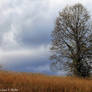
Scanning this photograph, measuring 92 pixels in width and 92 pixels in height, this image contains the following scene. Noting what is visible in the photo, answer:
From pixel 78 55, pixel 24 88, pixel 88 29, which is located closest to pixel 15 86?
pixel 24 88

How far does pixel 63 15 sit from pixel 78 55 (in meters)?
6.37

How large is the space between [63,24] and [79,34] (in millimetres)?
2764

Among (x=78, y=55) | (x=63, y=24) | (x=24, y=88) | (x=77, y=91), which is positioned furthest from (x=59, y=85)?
(x=63, y=24)

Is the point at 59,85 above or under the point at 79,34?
under

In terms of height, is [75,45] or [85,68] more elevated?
[75,45]

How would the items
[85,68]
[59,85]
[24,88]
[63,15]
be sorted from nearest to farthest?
[24,88], [59,85], [85,68], [63,15]

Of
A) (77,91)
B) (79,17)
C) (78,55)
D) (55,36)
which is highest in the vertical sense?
(79,17)

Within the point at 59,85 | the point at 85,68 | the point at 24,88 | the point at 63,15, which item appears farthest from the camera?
the point at 63,15

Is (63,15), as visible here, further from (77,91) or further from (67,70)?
(77,91)

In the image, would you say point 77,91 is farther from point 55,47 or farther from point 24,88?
point 55,47

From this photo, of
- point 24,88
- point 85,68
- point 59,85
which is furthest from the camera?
point 85,68

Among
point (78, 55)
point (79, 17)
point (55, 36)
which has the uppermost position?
point (79, 17)

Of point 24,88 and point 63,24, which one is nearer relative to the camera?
point 24,88

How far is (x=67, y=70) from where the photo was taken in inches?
1152
